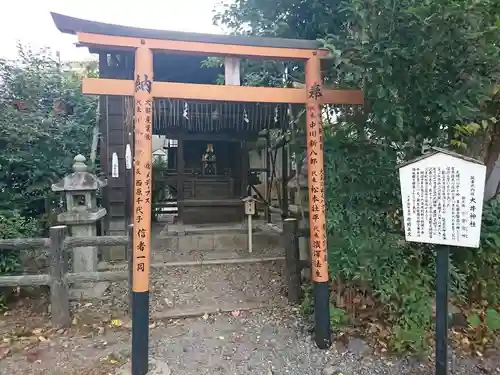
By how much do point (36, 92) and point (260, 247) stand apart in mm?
5351

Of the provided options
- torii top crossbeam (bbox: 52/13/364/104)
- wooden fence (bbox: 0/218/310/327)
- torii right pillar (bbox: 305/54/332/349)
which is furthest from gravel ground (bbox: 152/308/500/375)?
torii top crossbeam (bbox: 52/13/364/104)

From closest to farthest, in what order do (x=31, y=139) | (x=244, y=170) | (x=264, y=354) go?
1. (x=264, y=354)
2. (x=31, y=139)
3. (x=244, y=170)

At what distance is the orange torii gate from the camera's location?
3305 millimetres

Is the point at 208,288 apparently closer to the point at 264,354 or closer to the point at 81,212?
the point at 264,354

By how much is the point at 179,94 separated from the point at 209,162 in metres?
5.72

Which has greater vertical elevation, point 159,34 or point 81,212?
point 159,34

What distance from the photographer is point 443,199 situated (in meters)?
2.93

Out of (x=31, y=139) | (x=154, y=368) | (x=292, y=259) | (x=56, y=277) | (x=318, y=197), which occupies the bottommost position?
(x=154, y=368)

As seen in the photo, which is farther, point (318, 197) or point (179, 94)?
point (318, 197)

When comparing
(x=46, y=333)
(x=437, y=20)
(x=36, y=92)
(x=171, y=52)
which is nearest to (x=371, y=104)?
(x=437, y=20)

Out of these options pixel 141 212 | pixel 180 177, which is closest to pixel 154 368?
pixel 141 212

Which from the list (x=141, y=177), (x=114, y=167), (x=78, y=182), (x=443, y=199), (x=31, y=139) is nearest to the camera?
(x=443, y=199)

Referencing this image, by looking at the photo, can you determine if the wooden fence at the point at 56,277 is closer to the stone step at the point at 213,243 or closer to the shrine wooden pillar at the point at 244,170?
the stone step at the point at 213,243

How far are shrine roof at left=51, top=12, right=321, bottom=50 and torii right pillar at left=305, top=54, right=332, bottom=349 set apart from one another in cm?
30
